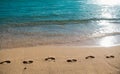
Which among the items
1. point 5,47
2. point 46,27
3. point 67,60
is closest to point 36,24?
point 46,27

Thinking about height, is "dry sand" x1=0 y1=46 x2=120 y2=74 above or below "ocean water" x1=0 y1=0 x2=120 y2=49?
below

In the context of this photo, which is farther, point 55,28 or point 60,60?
point 55,28

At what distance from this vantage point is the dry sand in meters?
6.55

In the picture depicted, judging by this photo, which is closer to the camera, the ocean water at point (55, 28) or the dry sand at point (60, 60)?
the dry sand at point (60, 60)

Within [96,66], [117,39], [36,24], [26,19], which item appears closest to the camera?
[96,66]

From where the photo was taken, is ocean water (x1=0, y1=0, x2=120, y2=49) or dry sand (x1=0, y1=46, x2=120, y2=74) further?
ocean water (x1=0, y1=0, x2=120, y2=49)

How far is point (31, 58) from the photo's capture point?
24.5 feet

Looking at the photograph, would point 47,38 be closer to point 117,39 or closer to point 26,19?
point 117,39

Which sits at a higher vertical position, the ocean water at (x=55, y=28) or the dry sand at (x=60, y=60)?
the ocean water at (x=55, y=28)

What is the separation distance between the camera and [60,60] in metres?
7.29

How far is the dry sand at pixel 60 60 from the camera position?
655 centimetres

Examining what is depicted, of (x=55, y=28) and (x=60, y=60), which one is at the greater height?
(x=55, y=28)

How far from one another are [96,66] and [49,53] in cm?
185

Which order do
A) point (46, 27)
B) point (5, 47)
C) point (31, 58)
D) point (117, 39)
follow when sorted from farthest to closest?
1. point (46, 27)
2. point (117, 39)
3. point (5, 47)
4. point (31, 58)
